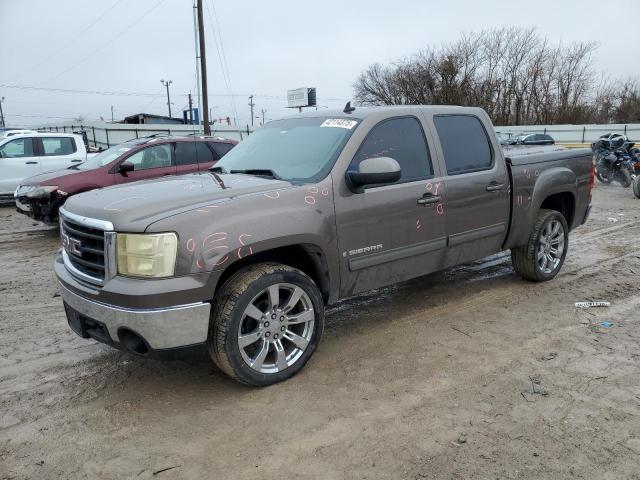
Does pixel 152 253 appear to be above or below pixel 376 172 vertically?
below

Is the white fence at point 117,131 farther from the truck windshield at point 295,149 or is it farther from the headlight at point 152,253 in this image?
the headlight at point 152,253

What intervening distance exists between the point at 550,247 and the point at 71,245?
15.9 feet

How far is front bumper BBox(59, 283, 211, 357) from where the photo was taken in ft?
9.98

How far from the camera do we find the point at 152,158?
9492mm

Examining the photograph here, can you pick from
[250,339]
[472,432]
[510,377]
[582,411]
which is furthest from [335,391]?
[582,411]

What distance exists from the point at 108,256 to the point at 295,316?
1.26m

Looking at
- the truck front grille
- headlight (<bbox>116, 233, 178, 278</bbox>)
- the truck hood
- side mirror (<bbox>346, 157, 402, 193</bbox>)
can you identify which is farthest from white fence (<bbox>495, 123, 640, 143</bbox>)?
headlight (<bbox>116, 233, 178, 278</bbox>)

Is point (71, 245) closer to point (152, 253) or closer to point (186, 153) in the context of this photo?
point (152, 253)

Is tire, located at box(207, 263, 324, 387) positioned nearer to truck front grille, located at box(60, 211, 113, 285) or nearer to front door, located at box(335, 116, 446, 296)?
front door, located at box(335, 116, 446, 296)

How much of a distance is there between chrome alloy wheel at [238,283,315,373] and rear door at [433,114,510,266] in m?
1.65

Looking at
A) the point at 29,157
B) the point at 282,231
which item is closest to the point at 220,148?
the point at 29,157

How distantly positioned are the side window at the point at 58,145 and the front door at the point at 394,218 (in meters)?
11.5

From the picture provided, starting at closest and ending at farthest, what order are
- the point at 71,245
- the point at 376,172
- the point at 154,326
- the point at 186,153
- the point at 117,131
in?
the point at 154,326
the point at 71,245
the point at 376,172
the point at 186,153
the point at 117,131

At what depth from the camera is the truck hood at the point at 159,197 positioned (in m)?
3.17
